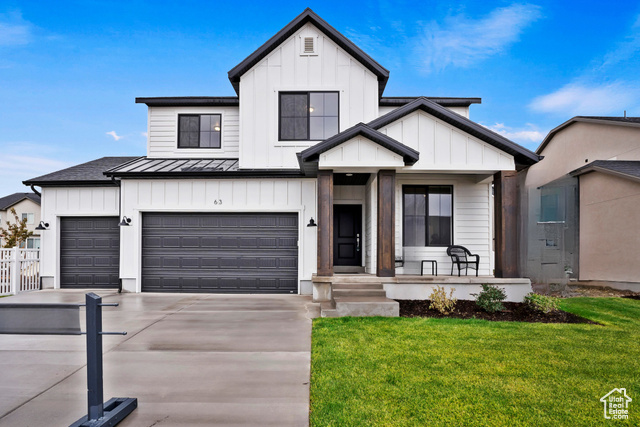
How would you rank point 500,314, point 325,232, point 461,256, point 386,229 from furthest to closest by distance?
point 461,256
point 325,232
point 386,229
point 500,314

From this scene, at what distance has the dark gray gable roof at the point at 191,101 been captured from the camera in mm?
12516

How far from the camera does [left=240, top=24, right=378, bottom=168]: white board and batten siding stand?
1134cm

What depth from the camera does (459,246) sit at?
33.7ft

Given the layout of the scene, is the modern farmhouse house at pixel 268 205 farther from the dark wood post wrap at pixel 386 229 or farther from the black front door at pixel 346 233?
the dark wood post wrap at pixel 386 229

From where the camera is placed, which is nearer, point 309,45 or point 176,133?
point 309,45

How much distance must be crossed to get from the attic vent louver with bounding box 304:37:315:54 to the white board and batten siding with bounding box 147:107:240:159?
10.3 feet

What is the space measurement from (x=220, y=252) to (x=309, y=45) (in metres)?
7.05

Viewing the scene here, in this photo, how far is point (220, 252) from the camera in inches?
433

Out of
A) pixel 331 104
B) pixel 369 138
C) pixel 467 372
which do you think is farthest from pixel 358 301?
pixel 331 104

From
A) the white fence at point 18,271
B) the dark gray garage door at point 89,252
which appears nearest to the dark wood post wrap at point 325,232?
the dark gray garage door at point 89,252

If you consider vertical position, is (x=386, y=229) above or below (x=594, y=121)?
below

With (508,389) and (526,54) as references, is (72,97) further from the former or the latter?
(526,54)

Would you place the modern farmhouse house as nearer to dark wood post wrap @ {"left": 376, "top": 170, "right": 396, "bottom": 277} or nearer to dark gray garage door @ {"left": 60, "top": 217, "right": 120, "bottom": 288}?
dark gray garage door @ {"left": 60, "top": 217, "right": 120, "bottom": 288}

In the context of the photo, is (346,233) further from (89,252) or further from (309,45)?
(89,252)
